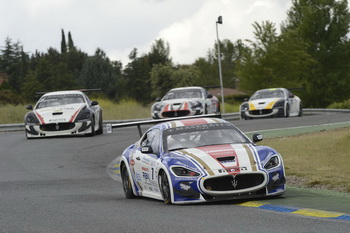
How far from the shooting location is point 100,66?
334ft

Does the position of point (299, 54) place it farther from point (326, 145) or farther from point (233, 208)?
point (233, 208)

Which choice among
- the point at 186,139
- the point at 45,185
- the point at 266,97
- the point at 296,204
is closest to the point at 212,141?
the point at 186,139

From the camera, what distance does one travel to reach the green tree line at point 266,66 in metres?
64.2

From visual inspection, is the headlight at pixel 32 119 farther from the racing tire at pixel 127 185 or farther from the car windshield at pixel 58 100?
the racing tire at pixel 127 185

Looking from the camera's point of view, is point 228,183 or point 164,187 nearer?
point 228,183

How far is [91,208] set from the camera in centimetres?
1173

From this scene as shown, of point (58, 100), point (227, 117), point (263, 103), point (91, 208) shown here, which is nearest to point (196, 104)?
point (263, 103)

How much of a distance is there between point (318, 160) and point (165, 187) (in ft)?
18.5

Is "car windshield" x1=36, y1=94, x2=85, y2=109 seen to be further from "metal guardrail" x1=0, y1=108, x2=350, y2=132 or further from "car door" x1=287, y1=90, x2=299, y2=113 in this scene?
"car door" x1=287, y1=90, x2=299, y2=113

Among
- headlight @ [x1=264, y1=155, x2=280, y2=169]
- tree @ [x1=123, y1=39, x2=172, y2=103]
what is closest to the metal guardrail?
headlight @ [x1=264, y1=155, x2=280, y2=169]

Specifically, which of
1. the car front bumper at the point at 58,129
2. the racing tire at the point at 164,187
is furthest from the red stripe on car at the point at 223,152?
the car front bumper at the point at 58,129

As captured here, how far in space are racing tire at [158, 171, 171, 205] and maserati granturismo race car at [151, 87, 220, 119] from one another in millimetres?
19549

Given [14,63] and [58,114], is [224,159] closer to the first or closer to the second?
[58,114]

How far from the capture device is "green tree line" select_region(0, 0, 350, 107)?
64.2 meters
